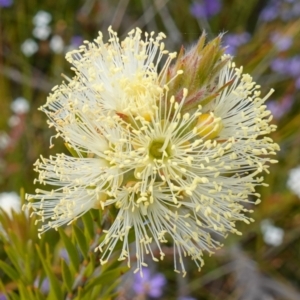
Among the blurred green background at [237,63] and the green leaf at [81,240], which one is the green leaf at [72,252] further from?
the blurred green background at [237,63]

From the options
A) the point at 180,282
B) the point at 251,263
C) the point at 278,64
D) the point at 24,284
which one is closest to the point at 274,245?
the point at 251,263

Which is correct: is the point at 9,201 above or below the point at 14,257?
above

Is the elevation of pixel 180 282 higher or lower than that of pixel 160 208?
lower

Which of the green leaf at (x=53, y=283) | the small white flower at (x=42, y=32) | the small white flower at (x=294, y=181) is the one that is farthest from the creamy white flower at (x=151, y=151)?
the small white flower at (x=42, y=32)

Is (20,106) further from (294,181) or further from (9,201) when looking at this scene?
(294,181)

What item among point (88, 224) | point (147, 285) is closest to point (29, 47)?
point (147, 285)

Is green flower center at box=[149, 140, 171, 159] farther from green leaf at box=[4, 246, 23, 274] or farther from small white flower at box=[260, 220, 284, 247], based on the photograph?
small white flower at box=[260, 220, 284, 247]

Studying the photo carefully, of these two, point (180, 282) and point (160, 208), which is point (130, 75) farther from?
point (180, 282)

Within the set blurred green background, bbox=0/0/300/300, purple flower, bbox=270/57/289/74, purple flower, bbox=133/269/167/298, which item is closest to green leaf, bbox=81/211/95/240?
blurred green background, bbox=0/0/300/300
